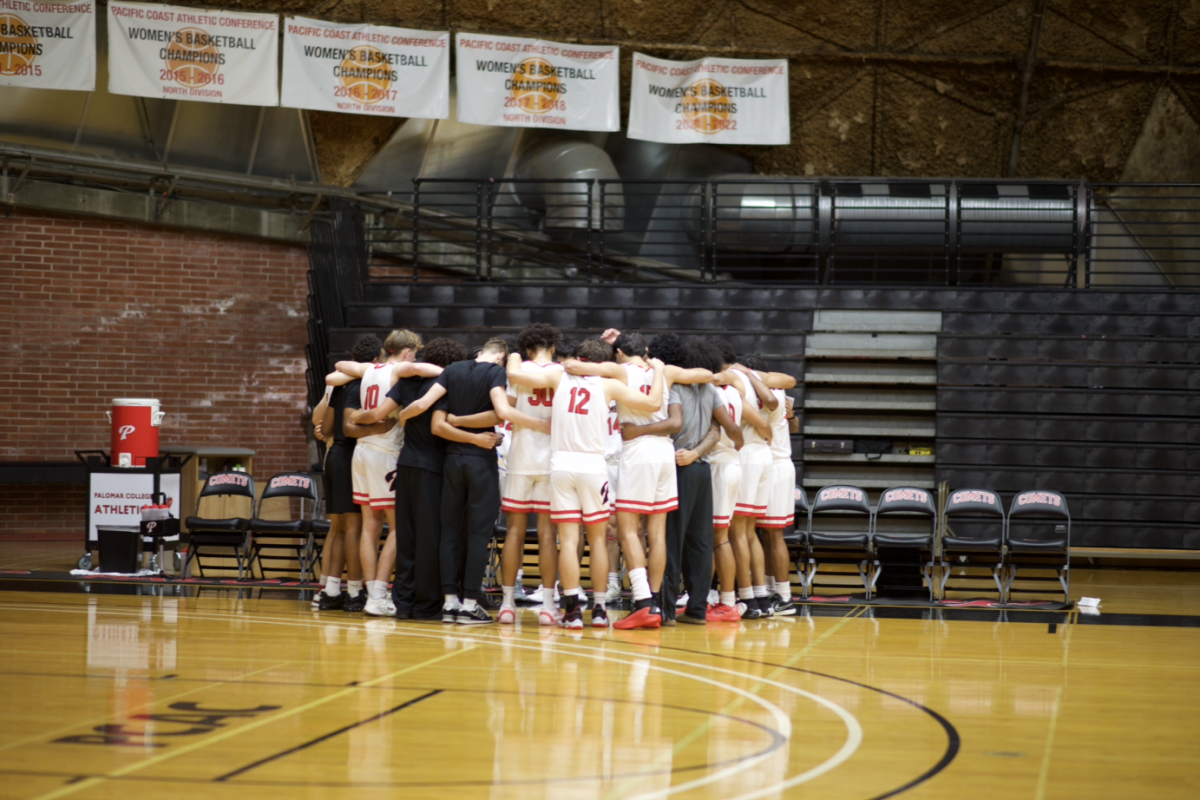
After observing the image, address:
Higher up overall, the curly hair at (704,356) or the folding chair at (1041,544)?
the curly hair at (704,356)


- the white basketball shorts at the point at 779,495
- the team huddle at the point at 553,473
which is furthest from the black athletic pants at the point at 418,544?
the white basketball shorts at the point at 779,495

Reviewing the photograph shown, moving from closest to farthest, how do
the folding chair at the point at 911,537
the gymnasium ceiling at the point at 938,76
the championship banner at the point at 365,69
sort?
the folding chair at the point at 911,537, the championship banner at the point at 365,69, the gymnasium ceiling at the point at 938,76

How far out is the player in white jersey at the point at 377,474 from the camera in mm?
7605

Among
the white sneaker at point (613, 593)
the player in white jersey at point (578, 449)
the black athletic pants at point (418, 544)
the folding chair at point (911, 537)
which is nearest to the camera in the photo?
the player in white jersey at point (578, 449)

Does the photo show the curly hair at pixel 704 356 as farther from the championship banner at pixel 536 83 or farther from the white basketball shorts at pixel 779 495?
the championship banner at pixel 536 83

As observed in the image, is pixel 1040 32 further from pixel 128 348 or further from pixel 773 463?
pixel 128 348

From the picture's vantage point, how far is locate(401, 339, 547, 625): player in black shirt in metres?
7.14

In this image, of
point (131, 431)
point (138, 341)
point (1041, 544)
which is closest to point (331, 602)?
point (131, 431)

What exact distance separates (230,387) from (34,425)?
80.7 inches

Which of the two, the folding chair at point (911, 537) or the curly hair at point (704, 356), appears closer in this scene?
the curly hair at point (704, 356)

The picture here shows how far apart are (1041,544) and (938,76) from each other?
8819mm

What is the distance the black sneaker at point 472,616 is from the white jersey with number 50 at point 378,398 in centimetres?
114

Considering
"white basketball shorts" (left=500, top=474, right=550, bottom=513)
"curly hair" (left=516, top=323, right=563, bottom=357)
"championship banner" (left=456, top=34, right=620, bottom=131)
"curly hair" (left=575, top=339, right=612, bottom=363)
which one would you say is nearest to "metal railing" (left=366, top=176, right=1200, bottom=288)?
"championship banner" (left=456, top=34, right=620, bottom=131)

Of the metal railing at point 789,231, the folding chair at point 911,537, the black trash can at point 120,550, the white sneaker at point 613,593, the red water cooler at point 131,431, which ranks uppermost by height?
the metal railing at point 789,231
